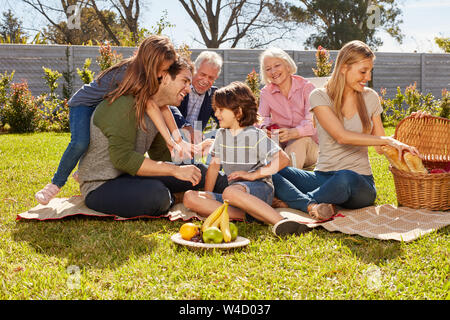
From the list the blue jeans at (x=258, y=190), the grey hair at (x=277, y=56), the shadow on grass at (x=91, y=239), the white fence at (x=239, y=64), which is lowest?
the shadow on grass at (x=91, y=239)

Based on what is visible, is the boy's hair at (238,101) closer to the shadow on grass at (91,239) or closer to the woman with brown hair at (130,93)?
the woman with brown hair at (130,93)

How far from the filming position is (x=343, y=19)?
22.9 meters

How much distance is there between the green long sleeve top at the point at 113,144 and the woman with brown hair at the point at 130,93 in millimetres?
63

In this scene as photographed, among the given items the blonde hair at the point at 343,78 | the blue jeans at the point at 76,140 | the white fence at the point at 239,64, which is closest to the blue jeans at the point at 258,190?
the blonde hair at the point at 343,78

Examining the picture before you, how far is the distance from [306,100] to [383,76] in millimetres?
12426

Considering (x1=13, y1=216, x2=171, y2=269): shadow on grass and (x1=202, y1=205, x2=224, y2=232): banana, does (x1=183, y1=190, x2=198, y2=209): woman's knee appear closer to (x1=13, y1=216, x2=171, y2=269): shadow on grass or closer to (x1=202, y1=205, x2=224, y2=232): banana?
(x1=13, y1=216, x2=171, y2=269): shadow on grass

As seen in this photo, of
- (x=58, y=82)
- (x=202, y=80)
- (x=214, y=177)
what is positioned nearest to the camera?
(x=214, y=177)

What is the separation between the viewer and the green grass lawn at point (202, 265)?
7.17ft

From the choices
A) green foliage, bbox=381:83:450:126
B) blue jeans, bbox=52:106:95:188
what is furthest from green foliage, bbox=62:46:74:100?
blue jeans, bbox=52:106:95:188

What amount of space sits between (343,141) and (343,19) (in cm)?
2087

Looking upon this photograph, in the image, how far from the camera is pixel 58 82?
43.4ft

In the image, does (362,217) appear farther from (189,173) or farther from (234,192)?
(189,173)

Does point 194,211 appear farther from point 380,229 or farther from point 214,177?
point 380,229
